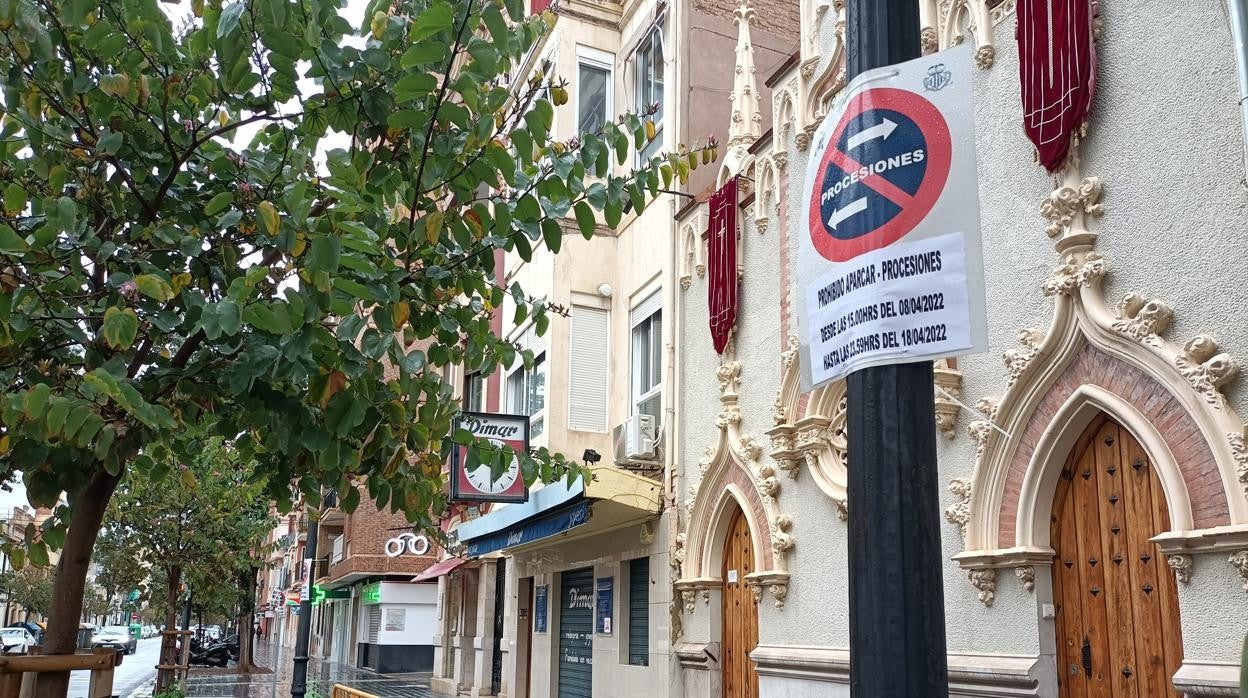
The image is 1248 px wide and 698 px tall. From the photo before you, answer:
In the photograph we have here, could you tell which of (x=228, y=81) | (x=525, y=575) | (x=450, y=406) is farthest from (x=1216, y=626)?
(x=525, y=575)

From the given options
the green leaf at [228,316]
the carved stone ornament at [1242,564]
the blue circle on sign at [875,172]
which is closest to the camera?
the blue circle on sign at [875,172]

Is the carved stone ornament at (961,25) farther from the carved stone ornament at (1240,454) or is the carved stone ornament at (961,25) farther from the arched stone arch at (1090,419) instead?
the carved stone ornament at (1240,454)

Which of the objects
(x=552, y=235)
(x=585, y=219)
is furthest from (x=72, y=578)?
(x=585, y=219)

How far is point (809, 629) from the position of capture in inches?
440

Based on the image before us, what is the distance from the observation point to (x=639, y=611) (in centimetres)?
1529

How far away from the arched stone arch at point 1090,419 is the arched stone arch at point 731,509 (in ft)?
10.7

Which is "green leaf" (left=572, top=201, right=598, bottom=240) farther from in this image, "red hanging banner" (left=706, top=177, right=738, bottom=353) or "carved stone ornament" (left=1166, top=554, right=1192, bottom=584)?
"red hanging banner" (left=706, top=177, right=738, bottom=353)

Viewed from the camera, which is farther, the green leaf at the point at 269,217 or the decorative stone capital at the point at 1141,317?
the decorative stone capital at the point at 1141,317

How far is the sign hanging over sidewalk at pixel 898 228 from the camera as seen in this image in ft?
9.71

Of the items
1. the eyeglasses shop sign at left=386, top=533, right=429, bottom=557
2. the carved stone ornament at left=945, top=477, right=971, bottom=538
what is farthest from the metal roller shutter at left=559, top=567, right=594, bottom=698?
the eyeglasses shop sign at left=386, top=533, right=429, bottom=557

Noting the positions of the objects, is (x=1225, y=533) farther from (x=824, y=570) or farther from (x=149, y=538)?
(x=149, y=538)

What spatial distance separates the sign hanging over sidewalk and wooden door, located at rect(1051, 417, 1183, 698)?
4.97 metres

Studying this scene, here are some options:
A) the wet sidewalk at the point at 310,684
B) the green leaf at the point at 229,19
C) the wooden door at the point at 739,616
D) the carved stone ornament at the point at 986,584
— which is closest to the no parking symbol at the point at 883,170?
the green leaf at the point at 229,19

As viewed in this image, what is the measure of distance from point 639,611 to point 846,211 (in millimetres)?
12753
